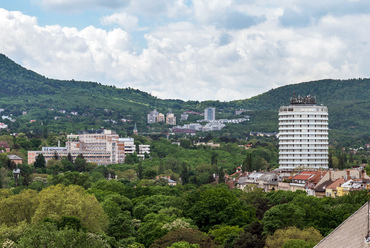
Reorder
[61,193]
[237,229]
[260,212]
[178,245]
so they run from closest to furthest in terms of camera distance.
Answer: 1. [178,245]
2. [237,229]
3. [61,193]
4. [260,212]

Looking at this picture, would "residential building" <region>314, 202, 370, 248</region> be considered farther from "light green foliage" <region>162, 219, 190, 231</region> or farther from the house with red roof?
the house with red roof

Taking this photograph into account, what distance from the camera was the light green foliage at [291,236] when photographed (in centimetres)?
5685

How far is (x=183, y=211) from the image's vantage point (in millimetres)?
88312

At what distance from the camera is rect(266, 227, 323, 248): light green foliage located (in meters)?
56.9

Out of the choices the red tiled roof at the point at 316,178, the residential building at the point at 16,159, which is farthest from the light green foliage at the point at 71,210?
the residential building at the point at 16,159

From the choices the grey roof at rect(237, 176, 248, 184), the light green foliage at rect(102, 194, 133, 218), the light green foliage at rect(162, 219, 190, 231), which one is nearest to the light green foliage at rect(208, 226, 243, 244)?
the light green foliage at rect(162, 219, 190, 231)

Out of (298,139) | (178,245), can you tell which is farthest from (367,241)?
(298,139)

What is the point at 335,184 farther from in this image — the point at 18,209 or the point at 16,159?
the point at 16,159

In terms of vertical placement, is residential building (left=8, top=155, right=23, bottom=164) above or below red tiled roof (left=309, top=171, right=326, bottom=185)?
above

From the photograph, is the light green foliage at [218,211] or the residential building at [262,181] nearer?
the light green foliage at [218,211]

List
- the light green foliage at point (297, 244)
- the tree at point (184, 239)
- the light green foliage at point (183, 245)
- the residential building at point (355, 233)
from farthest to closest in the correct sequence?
the tree at point (184, 239), the light green foliage at point (183, 245), the light green foliage at point (297, 244), the residential building at point (355, 233)

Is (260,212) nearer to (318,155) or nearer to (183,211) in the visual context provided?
(183,211)

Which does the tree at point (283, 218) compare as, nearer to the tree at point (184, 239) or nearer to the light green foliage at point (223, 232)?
the light green foliage at point (223, 232)

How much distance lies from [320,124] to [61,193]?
7851 cm
